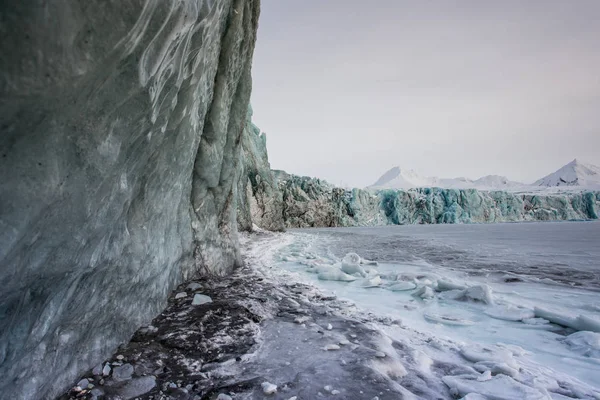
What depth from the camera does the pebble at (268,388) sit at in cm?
181

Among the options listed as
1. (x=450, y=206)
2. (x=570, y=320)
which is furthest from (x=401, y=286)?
(x=450, y=206)

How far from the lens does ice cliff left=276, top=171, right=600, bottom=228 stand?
141 ft

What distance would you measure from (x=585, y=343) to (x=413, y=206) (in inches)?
1973

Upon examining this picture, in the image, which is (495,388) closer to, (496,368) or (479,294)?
(496,368)

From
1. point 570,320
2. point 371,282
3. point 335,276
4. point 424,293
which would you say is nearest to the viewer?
point 570,320

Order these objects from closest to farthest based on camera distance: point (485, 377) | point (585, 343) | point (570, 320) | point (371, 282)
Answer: point (485, 377), point (585, 343), point (570, 320), point (371, 282)

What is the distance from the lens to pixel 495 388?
6.00 feet

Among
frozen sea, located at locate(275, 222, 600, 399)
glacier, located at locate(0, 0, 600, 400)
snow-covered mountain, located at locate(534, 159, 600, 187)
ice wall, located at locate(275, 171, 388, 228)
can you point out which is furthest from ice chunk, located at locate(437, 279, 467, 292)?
snow-covered mountain, located at locate(534, 159, 600, 187)

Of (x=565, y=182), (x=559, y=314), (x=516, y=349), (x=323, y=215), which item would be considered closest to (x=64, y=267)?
(x=516, y=349)

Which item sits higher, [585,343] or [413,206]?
[413,206]

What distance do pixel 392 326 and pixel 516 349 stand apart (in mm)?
1033

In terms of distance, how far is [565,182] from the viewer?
156 meters

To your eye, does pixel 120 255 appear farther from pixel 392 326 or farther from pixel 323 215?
pixel 323 215

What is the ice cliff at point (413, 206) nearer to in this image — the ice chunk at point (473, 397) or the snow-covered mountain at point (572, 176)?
the ice chunk at point (473, 397)
